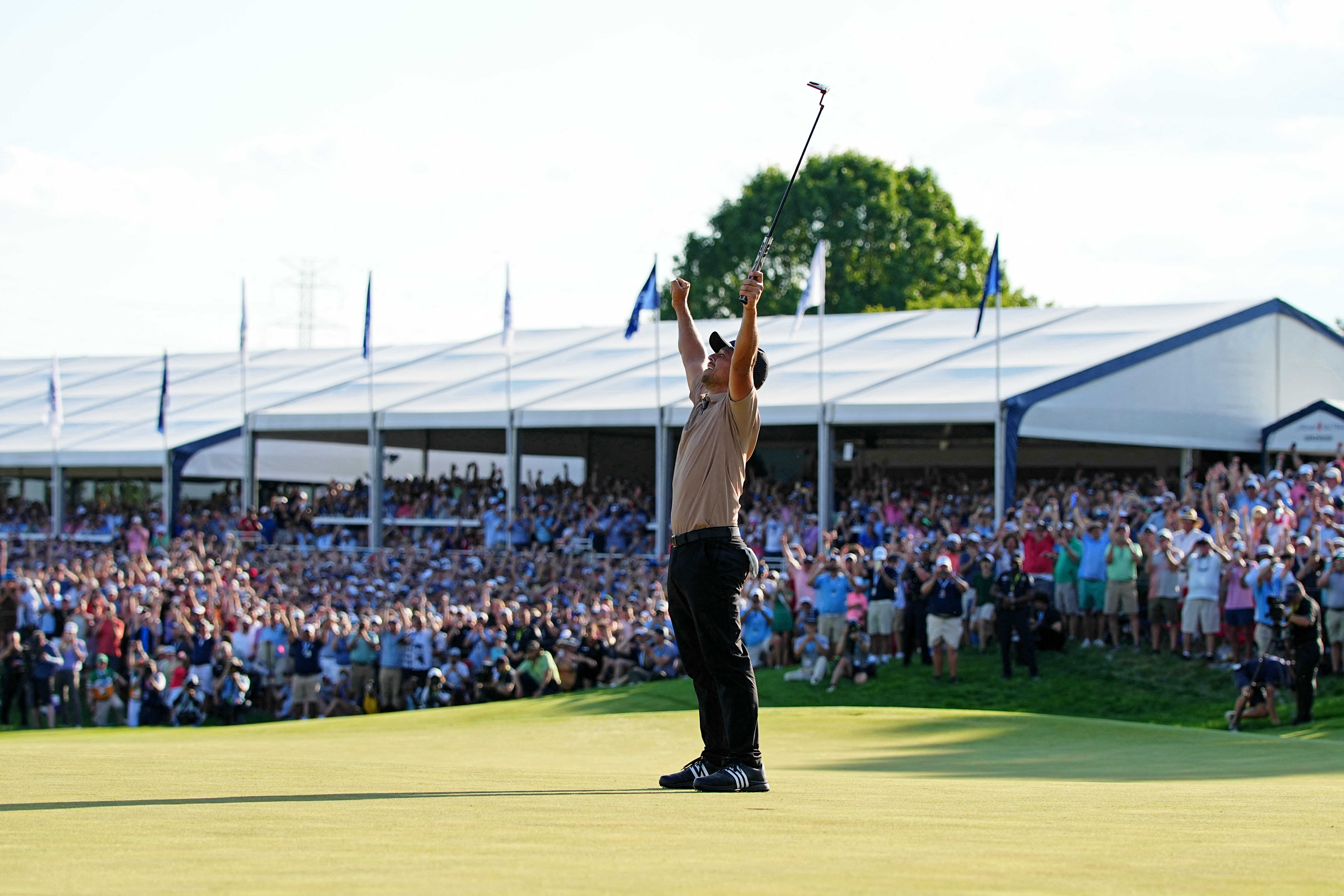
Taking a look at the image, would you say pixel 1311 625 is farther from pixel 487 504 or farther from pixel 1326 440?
pixel 487 504

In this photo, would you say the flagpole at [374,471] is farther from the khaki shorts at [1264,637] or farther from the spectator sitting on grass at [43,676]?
the khaki shorts at [1264,637]

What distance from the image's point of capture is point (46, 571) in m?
28.0

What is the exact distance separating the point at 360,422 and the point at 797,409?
36.1 feet

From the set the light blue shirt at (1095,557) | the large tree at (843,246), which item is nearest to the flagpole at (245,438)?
the light blue shirt at (1095,557)

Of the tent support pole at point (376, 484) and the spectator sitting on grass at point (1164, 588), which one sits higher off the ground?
the tent support pole at point (376, 484)

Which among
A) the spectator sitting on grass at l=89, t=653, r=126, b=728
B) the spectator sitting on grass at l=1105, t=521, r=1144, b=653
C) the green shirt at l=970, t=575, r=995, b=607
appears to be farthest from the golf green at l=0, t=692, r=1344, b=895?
the spectator sitting on grass at l=89, t=653, r=126, b=728

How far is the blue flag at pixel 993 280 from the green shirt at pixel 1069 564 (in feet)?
18.0

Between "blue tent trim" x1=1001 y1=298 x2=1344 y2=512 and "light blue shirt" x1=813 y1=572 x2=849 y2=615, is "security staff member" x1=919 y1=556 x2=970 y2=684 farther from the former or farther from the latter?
"blue tent trim" x1=1001 y1=298 x2=1344 y2=512

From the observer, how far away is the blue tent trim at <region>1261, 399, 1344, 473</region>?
27.5 metres

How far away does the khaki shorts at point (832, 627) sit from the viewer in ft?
66.6

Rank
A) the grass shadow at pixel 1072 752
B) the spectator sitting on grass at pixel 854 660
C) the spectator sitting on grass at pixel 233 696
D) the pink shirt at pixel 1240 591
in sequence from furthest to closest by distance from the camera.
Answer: the spectator sitting on grass at pixel 233 696
the spectator sitting on grass at pixel 854 660
the pink shirt at pixel 1240 591
the grass shadow at pixel 1072 752

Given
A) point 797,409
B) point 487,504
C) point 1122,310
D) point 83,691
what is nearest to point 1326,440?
point 1122,310

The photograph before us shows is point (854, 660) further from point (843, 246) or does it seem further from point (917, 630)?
point (843, 246)

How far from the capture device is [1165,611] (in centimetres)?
1914
